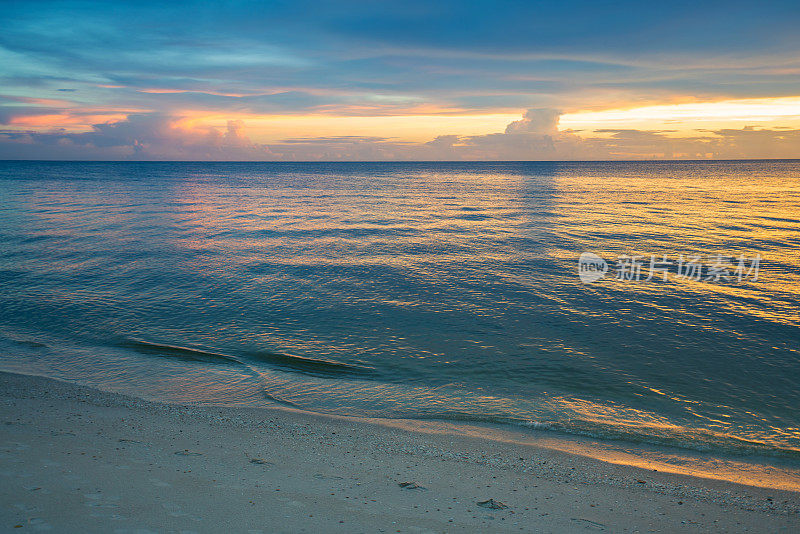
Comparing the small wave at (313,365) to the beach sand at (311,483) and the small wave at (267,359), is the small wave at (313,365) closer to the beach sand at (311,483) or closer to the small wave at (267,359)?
the small wave at (267,359)

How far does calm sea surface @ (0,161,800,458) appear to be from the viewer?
39.4 feet

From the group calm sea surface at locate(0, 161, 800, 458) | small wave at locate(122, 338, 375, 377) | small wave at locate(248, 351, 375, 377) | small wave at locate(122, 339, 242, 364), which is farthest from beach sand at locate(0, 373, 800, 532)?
small wave at locate(122, 339, 242, 364)

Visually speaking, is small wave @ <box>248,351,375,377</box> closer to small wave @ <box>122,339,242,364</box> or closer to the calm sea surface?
the calm sea surface

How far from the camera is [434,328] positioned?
17375 millimetres

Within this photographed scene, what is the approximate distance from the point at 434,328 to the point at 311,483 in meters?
10.2

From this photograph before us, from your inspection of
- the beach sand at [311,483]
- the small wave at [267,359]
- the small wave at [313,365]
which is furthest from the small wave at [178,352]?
the beach sand at [311,483]

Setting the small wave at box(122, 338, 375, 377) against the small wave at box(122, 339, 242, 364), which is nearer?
the small wave at box(122, 338, 375, 377)

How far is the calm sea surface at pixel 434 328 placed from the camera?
12.0m

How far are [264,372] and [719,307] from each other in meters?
18.4

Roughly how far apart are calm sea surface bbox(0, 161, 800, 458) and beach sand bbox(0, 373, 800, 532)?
6.26 ft

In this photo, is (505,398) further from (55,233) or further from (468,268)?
(55,233)

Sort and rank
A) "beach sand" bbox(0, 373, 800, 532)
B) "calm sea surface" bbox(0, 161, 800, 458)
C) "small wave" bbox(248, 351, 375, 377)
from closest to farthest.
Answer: "beach sand" bbox(0, 373, 800, 532) → "calm sea surface" bbox(0, 161, 800, 458) → "small wave" bbox(248, 351, 375, 377)

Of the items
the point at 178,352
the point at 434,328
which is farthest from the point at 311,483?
the point at 434,328

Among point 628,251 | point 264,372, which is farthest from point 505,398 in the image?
point 628,251
